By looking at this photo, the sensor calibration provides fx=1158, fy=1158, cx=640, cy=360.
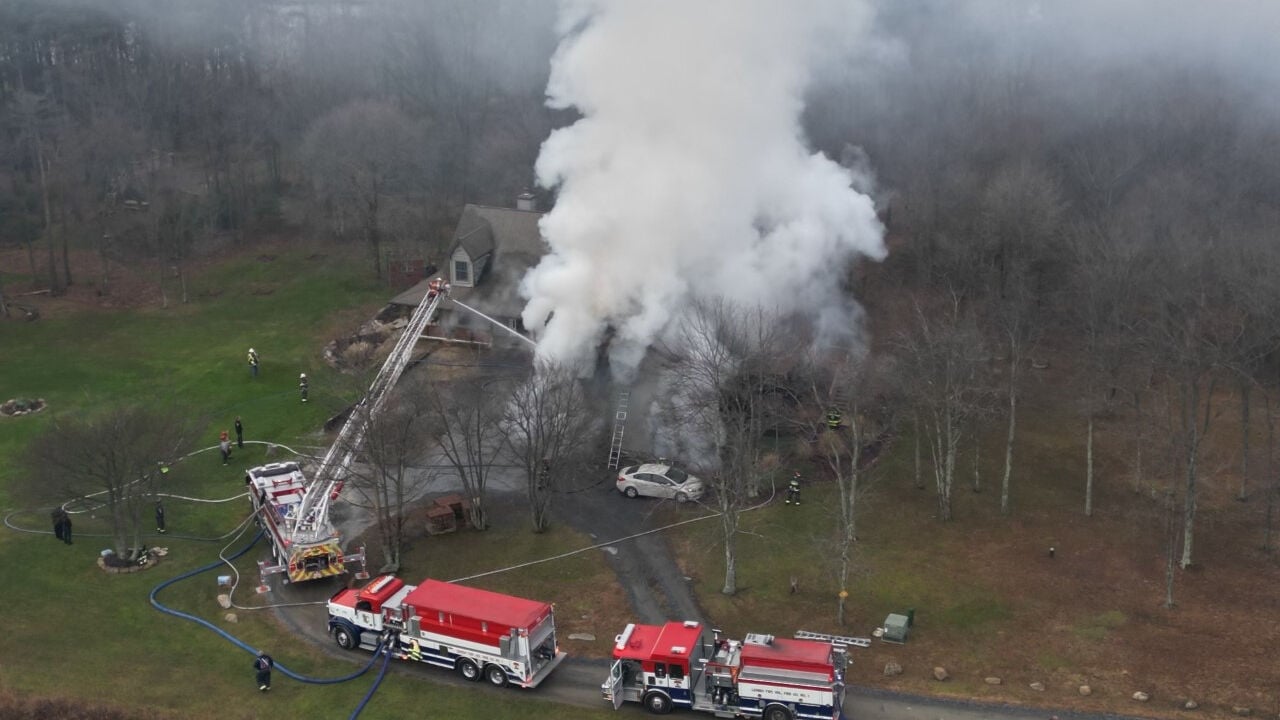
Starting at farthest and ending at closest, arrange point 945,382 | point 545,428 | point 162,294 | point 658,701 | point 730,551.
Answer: point 162,294 < point 545,428 < point 945,382 < point 730,551 < point 658,701

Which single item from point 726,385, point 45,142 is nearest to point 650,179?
point 726,385

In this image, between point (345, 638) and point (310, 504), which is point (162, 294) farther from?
point (345, 638)

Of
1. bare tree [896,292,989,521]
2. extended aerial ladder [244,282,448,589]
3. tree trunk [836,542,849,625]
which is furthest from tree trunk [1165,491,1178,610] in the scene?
extended aerial ladder [244,282,448,589]

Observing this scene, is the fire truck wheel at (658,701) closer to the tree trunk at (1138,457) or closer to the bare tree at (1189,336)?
the bare tree at (1189,336)

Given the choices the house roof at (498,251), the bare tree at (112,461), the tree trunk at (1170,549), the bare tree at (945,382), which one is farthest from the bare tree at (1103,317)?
the bare tree at (112,461)

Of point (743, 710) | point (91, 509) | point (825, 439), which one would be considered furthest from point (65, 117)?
point (743, 710)

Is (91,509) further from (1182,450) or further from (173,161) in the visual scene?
(173,161)
